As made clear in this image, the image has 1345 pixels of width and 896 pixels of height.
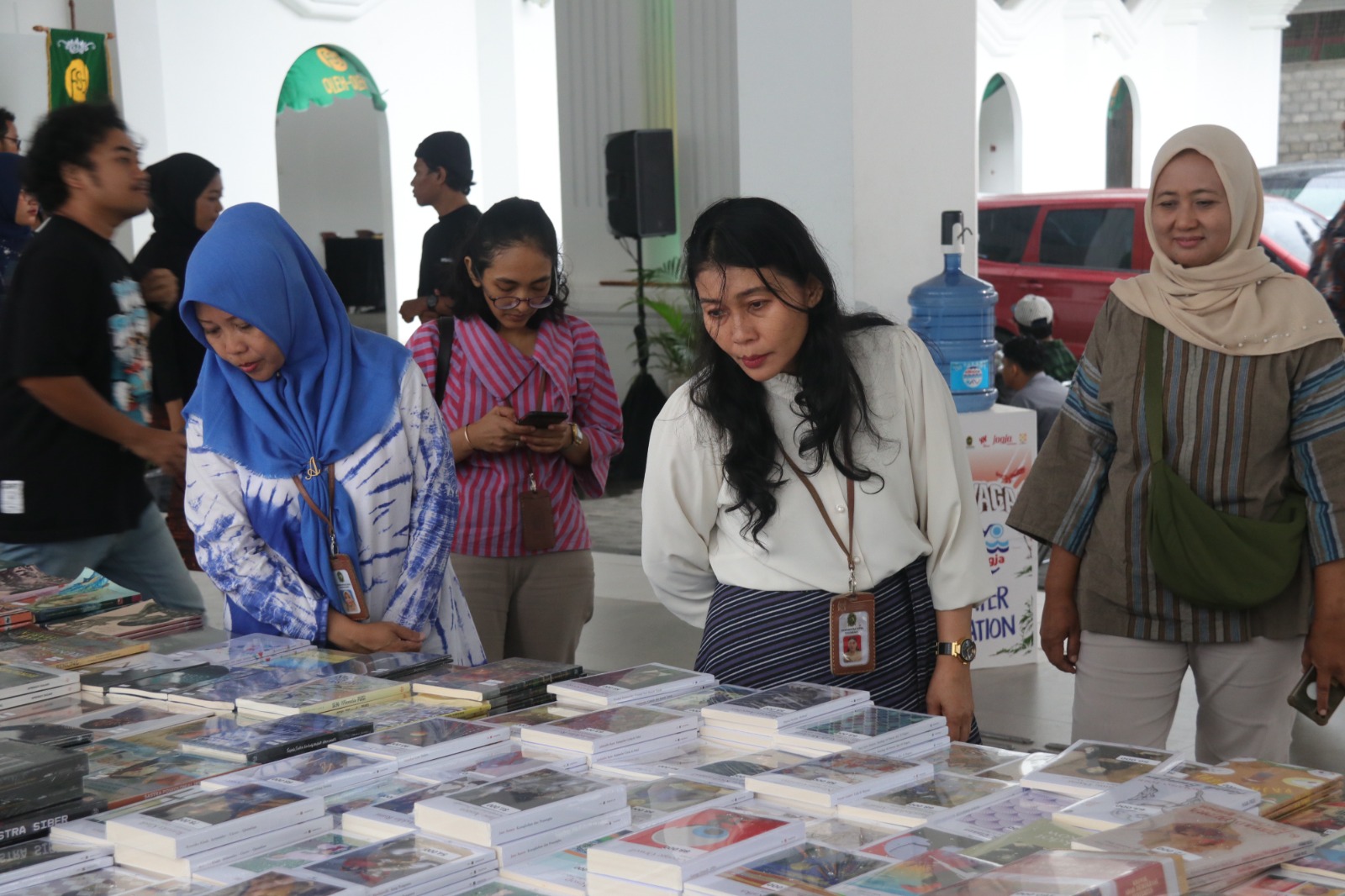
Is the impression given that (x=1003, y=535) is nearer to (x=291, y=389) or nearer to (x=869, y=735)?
(x=291, y=389)

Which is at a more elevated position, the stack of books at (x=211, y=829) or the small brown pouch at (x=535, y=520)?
the small brown pouch at (x=535, y=520)

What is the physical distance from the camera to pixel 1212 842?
1.22 m

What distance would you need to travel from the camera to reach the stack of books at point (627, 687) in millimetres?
1812

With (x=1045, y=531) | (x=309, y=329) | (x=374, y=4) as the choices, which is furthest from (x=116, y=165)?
(x=374, y=4)

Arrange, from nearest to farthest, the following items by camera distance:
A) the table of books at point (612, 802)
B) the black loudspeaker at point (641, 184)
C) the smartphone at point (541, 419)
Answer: the table of books at point (612, 802) → the smartphone at point (541, 419) → the black loudspeaker at point (641, 184)

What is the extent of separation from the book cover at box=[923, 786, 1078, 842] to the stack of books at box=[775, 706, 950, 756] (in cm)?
19

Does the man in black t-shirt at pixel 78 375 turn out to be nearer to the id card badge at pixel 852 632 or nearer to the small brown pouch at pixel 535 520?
the small brown pouch at pixel 535 520

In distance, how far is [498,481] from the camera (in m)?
3.03

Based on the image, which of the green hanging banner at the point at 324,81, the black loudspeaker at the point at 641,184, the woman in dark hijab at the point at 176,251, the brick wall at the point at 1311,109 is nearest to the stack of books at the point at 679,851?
the woman in dark hijab at the point at 176,251

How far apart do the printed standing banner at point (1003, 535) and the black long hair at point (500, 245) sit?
6.00ft

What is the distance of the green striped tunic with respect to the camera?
7.43 ft

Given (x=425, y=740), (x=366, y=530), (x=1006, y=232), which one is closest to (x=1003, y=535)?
(x=366, y=530)

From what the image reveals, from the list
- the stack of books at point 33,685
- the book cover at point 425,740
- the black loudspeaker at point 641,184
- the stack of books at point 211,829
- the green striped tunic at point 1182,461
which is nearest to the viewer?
the stack of books at point 211,829

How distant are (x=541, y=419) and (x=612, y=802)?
1588mm
